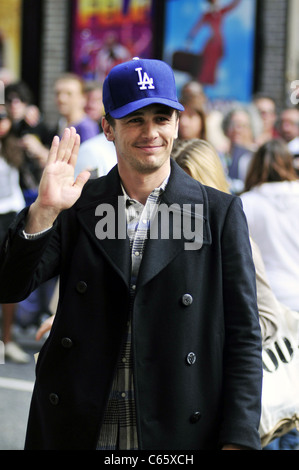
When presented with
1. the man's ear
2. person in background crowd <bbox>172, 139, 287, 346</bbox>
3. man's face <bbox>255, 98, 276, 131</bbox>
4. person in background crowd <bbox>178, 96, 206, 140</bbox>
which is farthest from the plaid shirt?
man's face <bbox>255, 98, 276, 131</bbox>

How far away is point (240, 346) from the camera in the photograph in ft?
8.16

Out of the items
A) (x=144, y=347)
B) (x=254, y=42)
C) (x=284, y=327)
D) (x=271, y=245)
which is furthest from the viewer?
(x=254, y=42)

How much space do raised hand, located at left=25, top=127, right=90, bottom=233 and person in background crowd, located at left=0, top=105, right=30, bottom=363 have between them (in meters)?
4.74

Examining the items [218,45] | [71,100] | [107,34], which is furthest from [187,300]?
[107,34]

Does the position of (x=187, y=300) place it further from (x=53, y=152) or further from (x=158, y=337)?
(x=53, y=152)

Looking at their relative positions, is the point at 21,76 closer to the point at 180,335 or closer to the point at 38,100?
the point at 38,100

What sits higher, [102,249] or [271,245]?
[102,249]

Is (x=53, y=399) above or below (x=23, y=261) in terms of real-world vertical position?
below

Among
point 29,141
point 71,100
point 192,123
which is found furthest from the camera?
point 29,141

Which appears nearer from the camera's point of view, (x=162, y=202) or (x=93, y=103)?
(x=162, y=202)

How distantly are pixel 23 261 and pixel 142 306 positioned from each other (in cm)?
39
